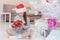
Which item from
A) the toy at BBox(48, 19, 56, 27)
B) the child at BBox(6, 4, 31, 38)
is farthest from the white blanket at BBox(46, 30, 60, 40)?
the child at BBox(6, 4, 31, 38)

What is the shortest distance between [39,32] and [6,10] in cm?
323

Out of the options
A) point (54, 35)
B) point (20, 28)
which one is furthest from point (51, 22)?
point (20, 28)

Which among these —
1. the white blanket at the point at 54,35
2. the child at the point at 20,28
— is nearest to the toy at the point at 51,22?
the white blanket at the point at 54,35

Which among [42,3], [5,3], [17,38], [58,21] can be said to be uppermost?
[5,3]

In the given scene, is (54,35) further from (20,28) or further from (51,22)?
(20,28)

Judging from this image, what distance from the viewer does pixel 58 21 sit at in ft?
3.26

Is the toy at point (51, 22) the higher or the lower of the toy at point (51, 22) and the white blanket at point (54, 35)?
the higher

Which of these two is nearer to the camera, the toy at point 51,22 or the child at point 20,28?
the toy at point 51,22

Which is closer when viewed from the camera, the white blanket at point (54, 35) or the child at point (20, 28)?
the white blanket at point (54, 35)

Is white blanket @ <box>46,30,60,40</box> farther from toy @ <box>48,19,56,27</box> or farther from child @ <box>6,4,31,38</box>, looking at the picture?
child @ <box>6,4,31,38</box>

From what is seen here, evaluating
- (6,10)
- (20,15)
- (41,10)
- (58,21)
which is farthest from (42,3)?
(6,10)

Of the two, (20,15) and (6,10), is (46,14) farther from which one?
(6,10)

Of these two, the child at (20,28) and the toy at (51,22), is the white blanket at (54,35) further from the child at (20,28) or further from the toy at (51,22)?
the child at (20,28)

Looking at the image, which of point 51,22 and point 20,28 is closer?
point 51,22
